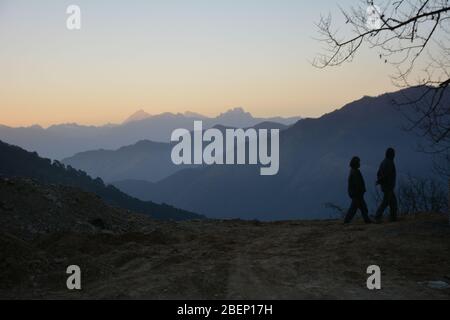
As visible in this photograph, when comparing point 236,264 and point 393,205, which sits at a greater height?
point 393,205

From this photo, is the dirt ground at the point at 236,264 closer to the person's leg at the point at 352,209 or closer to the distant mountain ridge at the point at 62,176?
the person's leg at the point at 352,209

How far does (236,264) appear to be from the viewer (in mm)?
8859

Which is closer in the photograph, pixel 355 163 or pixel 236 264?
pixel 236 264

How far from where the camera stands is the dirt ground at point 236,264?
711 centimetres

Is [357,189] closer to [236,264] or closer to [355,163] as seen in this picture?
[355,163]

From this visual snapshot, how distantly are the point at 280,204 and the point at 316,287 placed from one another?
174 metres

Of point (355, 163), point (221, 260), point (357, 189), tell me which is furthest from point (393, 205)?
point (221, 260)

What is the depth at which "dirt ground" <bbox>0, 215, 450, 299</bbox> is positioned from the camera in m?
7.11

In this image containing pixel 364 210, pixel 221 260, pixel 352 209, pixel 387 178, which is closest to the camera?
pixel 221 260

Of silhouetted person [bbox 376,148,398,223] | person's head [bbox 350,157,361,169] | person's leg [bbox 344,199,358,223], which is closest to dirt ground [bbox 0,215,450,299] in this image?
person's leg [bbox 344,199,358,223]

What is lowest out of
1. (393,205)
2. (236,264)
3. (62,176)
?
(236,264)

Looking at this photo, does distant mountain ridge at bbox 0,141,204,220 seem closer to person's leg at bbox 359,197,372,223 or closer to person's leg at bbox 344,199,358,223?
person's leg at bbox 344,199,358,223

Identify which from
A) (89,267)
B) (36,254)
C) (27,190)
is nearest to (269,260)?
(89,267)
